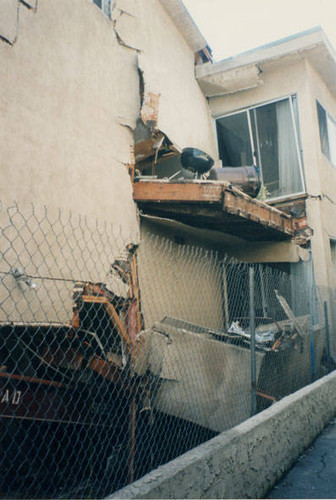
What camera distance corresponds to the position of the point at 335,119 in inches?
359

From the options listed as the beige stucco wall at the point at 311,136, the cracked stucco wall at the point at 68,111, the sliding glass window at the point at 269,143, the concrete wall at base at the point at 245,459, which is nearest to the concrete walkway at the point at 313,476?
the concrete wall at base at the point at 245,459

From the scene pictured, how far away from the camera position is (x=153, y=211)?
A: 5785 mm

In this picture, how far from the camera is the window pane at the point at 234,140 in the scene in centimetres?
832

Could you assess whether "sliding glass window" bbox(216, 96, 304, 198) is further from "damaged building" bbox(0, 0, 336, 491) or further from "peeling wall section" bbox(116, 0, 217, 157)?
"peeling wall section" bbox(116, 0, 217, 157)

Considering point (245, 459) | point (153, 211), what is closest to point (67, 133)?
point (153, 211)

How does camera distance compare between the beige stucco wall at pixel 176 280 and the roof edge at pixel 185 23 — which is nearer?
the beige stucco wall at pixel 176 280

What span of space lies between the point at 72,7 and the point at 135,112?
5.18 feet

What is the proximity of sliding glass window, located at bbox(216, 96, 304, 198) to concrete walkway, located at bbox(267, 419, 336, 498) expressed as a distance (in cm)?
527

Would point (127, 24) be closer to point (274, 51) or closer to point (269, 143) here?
point (274, 51)

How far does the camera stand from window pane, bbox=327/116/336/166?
8711 millimetres

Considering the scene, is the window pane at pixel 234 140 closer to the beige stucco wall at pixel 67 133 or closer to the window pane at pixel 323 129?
the window pane at pixel 323 129

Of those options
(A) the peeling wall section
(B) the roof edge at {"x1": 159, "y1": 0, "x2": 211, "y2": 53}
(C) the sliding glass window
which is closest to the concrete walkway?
(A) the peeling wall section

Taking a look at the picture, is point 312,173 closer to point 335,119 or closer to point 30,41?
point 335,119

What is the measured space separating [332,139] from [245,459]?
8335 millimetres
